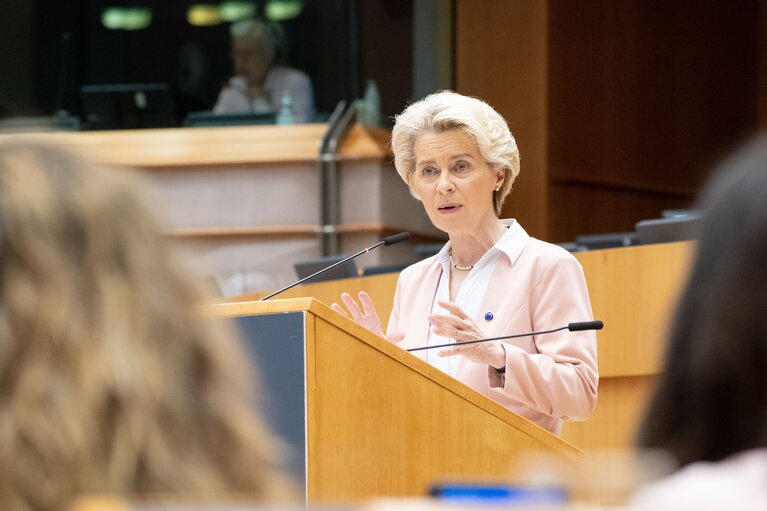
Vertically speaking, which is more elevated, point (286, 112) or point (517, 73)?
A: point (517, 73)

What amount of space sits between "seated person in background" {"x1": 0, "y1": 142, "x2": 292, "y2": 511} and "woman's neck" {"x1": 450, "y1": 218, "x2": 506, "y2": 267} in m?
2.12

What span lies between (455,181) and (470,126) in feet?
0.43

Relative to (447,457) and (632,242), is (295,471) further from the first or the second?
(632,242)

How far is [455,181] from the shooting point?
3.12 meters

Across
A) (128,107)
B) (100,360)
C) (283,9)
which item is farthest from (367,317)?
(283,9)

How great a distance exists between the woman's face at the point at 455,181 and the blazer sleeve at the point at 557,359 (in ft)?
0.96

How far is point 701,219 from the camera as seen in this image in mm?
1147

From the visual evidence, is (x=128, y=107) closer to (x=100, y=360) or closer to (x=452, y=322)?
(x=452, y=322)

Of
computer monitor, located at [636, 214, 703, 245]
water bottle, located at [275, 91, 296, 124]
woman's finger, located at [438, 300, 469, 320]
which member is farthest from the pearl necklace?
water bottle, located at [275, 91, 296, 124]

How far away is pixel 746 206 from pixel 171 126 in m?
6.93

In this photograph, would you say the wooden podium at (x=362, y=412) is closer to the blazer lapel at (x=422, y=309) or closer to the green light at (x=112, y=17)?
the blazer lapel at (x=422, y=309)

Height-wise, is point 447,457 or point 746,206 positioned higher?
point 746,206

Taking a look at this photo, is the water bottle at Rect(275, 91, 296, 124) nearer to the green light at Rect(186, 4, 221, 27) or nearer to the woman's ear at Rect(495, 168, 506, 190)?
the green light at Rect(186, 4, 221, 27)

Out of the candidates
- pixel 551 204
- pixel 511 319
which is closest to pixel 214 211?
pixel 551 204
